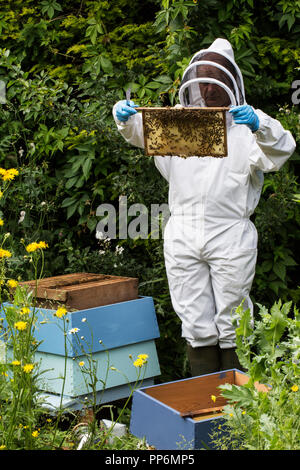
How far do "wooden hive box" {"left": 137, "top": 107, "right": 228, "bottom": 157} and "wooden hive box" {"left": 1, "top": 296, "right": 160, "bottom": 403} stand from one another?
2.78ft

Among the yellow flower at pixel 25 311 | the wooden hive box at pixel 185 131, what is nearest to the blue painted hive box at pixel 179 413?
the yellow flower at pixel 25 311

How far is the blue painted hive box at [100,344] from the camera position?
297cm

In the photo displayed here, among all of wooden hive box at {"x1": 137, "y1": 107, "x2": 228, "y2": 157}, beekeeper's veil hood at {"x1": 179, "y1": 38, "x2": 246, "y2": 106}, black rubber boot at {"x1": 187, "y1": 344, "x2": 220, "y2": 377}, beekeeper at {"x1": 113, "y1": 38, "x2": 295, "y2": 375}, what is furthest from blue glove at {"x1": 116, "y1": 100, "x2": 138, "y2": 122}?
black rubber boot at {"x1": 187, "y1": 344, "x2": 220, "y2": 377}

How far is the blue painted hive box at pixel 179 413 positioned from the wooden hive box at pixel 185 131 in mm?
970

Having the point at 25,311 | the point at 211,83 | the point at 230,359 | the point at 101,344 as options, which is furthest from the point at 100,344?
the point at 211,83

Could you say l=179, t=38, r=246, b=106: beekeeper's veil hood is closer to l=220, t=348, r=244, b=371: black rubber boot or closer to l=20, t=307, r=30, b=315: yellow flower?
l=220, t=348, r=244, b=371: black rubber boot

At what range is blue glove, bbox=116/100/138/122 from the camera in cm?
297

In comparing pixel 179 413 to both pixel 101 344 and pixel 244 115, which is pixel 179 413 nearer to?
pixel 101 344

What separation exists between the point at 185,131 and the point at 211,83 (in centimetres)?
29

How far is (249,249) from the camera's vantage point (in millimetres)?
3053

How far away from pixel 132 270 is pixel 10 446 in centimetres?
216

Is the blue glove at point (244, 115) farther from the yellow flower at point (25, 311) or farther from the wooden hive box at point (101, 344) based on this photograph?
the yellow flower at point (25, 311)

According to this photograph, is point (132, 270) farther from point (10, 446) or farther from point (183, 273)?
point (10, 446)

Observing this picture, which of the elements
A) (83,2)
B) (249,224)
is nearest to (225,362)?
(249,224)
